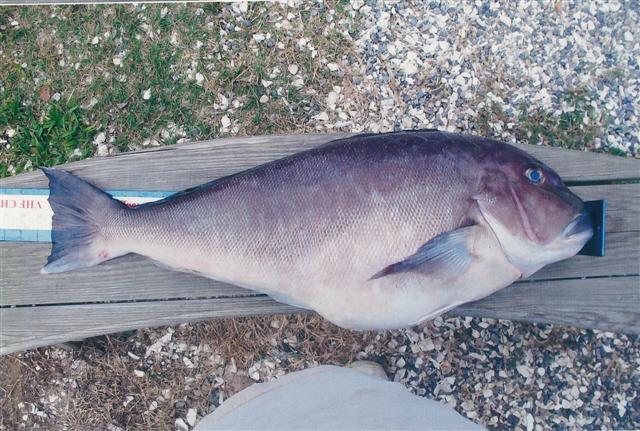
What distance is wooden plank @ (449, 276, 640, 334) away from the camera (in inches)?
93.2

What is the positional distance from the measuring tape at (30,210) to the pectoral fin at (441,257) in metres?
1.18

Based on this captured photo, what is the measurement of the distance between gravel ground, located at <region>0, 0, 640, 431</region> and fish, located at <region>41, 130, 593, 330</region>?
3.22 feet

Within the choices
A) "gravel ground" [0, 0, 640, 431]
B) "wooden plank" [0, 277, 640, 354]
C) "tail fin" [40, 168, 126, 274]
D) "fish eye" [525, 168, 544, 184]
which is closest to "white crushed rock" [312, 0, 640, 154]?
"gravel ground" [0, 0, 640, 431]

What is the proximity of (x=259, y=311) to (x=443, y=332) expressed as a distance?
122 centimetres

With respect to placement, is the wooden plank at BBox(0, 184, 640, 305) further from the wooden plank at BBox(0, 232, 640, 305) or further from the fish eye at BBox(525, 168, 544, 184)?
the fish eye at BBox(525, 168, 544, 184)

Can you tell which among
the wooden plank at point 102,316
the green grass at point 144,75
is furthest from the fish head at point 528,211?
the green grass at point 144,75

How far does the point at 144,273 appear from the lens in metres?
2.42

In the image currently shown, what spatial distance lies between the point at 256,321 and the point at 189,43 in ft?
6.02

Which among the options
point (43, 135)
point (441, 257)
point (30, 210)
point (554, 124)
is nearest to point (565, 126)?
point (554, 124)

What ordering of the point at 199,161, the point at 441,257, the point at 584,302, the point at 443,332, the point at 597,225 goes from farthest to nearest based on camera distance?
the point at 443,332 < the point at 199,161 < the point at 584,302 < the point at 597,225 < the point at 441,257

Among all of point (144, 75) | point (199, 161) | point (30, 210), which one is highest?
point (144, 75)

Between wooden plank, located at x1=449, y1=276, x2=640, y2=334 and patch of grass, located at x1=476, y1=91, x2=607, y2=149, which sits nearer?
wooden plank, located at x1=449, y1=276, x2=640, y2=334

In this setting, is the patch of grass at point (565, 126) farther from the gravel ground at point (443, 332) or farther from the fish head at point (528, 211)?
the fish head at point (528, 211)

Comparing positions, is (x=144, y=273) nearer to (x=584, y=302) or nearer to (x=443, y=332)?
(x=443, y=332)
